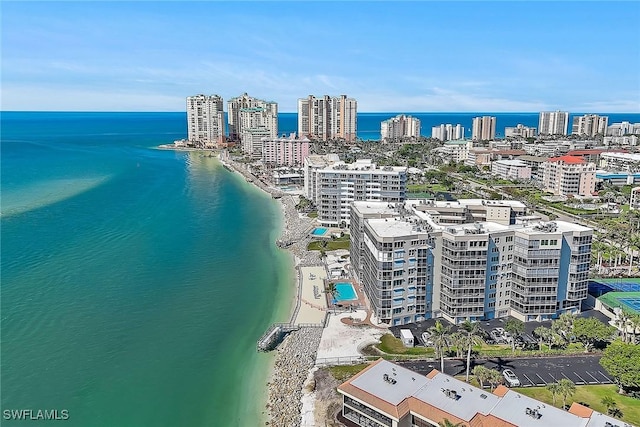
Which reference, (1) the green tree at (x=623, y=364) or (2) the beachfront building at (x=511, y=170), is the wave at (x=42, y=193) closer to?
(1) the green tree at (x=623, y=364)

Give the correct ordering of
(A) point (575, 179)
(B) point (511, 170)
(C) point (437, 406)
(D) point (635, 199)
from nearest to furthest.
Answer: (C) point (437, 406)
(D) point (635, 199)
(A) point (575, 179)
(B) point (511, 170)

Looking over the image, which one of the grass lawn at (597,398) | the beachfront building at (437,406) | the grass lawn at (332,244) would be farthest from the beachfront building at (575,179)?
the beachfront building at (437,406)

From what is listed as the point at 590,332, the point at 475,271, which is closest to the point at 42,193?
the point at 475,271

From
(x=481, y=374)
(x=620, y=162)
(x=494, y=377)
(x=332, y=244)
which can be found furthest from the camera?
(x=620, y=162)

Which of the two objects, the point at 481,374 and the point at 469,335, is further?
the point at 469,335

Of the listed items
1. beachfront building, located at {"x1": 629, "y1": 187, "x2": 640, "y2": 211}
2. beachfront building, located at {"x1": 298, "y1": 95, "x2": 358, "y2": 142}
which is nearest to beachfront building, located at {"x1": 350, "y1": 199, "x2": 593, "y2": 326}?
beachfront building, located at {"x1": 629, "y1": 187, "x2": 640, "y2": 211}

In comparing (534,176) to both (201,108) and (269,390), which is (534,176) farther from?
(201,108)

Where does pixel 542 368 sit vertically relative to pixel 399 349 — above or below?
below

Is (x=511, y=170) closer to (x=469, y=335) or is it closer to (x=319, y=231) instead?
(x=319, y=231)
